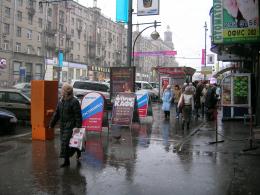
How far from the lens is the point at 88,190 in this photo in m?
6.80

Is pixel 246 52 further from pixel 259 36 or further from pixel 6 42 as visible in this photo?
pixel 6 42

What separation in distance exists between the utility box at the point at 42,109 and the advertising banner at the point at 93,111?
4.49ft

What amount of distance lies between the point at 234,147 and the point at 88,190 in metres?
5.21

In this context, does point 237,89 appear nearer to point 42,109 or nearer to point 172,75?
point 42,109

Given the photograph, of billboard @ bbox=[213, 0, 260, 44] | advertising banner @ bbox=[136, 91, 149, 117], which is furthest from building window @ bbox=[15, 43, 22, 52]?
billboard @ bbox=[213, 0, 260, 44]

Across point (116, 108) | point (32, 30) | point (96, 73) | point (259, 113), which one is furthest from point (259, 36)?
point (96, 73)

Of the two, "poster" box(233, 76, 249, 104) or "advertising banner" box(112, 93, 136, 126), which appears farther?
"poster" box(233, 76, 249, 104)

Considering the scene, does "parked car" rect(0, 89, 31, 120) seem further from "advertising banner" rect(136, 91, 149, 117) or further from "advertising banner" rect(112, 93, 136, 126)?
"advertising banner" rect(136, 91, 149, 117)

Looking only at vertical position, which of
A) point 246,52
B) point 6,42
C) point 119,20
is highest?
point 6,42

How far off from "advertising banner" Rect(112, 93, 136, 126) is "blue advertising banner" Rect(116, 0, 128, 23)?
14.7ft

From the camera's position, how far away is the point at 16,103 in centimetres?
1667

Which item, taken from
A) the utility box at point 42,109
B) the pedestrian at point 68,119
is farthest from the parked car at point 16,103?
the pedestrian at point 68,119

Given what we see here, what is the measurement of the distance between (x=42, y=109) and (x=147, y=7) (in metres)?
8.16

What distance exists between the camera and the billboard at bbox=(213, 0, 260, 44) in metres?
13.6
